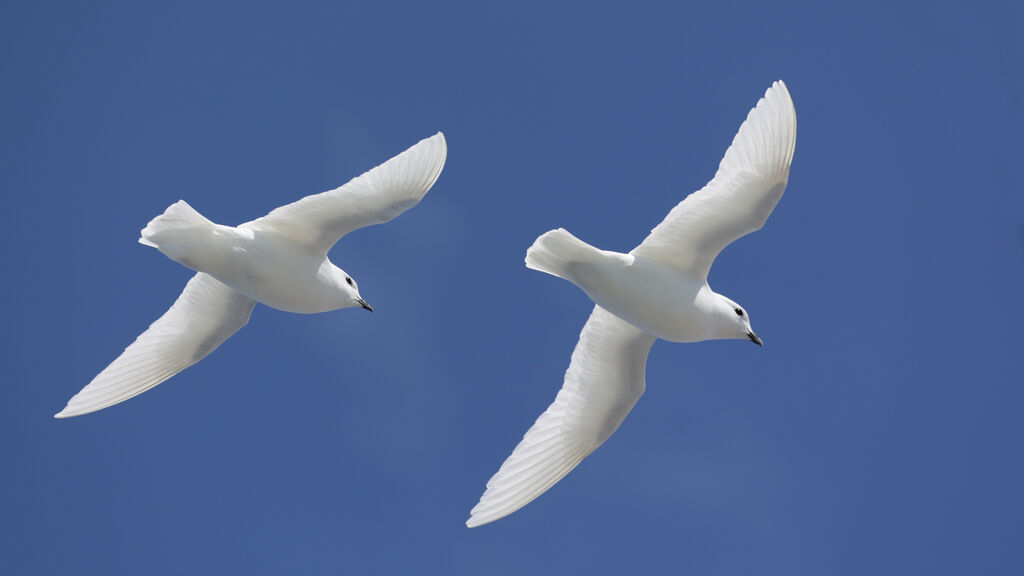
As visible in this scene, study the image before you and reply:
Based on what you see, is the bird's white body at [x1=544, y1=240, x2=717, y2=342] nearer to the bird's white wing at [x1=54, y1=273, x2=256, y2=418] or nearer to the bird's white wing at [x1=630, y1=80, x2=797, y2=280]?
the bird's white wing at [x1=630, y1=80, x2=797, y2=280]

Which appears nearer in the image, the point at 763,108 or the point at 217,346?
the point at 763,108

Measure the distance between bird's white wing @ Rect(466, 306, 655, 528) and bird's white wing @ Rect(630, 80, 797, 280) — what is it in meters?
1.71

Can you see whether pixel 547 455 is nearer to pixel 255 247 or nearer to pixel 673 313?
pixel 673 313

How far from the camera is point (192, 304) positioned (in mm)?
17375

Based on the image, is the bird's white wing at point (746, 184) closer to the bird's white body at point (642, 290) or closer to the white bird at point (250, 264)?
the bird's white body at point (642, 290)

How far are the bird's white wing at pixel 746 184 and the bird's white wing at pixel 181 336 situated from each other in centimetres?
569

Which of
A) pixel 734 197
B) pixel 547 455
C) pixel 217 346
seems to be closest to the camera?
pixel 734 197

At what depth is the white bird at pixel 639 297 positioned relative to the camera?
1500cm

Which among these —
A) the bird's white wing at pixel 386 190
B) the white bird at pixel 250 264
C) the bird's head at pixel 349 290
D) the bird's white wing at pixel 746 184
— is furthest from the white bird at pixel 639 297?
the bird's head at pixel 349 290

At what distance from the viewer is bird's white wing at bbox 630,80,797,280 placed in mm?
14898

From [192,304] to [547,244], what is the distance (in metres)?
5.06

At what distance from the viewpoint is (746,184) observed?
14.9 meters

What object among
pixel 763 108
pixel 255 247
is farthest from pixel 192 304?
pixel 763 108

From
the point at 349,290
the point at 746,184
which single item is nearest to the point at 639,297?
the point at 746,184
